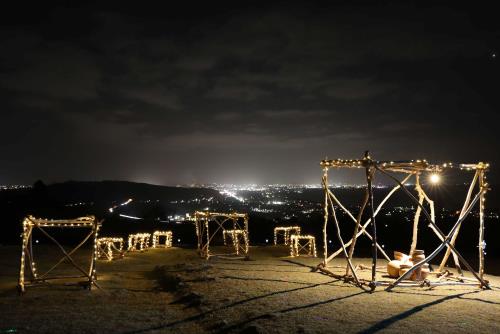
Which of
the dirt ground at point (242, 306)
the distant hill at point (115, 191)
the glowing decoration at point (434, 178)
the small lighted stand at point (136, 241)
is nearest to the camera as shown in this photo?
the dirt ground at point (242, 306)

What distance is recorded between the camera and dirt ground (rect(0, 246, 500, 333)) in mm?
8227

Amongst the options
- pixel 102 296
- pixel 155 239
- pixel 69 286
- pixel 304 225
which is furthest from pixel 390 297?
pixel 304 225

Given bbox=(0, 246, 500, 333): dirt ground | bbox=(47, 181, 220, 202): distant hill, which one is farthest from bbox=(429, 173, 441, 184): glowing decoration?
bbox=(47, 181, 220, 202): distant hill

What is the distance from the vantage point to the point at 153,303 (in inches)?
432

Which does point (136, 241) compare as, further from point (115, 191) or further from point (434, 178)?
point (115, 191)

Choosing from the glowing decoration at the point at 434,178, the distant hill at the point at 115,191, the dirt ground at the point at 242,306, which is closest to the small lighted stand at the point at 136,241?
the dirt ground at the point at 242,306

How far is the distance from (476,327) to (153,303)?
716cm

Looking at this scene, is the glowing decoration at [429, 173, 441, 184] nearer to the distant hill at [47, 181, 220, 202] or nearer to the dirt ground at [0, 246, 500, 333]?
the dirt ground at [0, 246, 500, 333]

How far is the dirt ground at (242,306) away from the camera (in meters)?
8.23

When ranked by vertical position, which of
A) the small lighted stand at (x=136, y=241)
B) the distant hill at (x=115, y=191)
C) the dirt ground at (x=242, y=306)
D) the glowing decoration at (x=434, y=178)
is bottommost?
the dirt ground at (x=242, y=306)

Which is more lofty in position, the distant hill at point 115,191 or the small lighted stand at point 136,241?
the distant hill at point 115,191

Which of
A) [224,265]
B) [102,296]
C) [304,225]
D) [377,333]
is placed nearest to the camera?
[377,333]

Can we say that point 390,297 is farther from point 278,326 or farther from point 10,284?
point 10,284

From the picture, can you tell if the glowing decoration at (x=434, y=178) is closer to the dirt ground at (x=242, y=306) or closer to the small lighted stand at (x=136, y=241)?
the dirt ground at (x=242, y=306)
